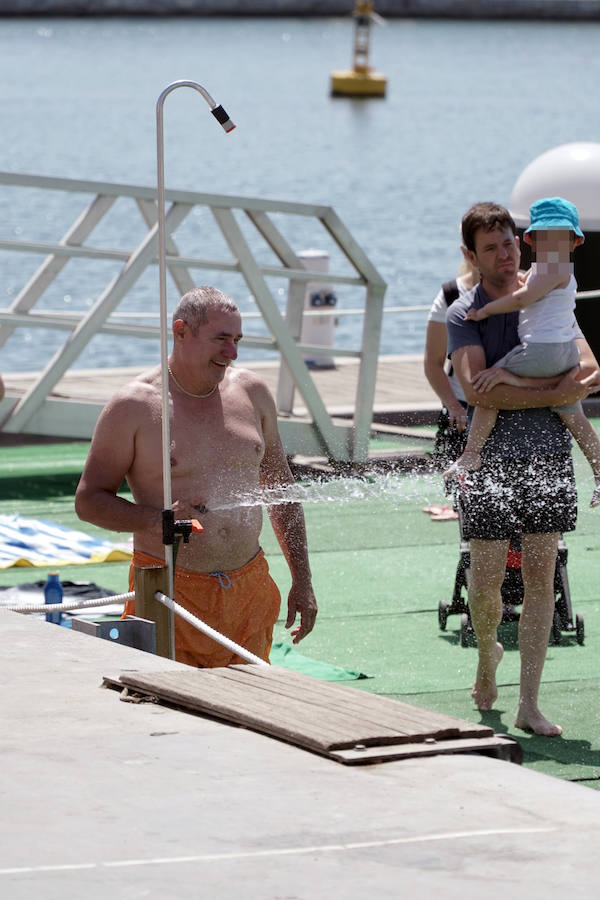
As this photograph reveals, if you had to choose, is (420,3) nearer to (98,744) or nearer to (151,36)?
(151,36)

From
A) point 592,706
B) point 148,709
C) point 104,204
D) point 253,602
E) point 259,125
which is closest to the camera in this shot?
point 148,709

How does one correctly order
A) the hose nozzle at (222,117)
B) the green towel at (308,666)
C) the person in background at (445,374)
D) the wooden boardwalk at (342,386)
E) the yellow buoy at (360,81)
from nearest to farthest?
the hose nozzle at (222,117)
the green towel at (308,666)
the person in background at (445,374)
the wooden boardwalk at (342,386)
the yellow buoy at (360,81)

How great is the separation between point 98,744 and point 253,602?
1.61m

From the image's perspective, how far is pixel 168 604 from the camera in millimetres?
5047

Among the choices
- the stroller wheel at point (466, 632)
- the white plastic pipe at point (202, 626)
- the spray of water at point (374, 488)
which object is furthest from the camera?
the spray of water at point (374, 488)

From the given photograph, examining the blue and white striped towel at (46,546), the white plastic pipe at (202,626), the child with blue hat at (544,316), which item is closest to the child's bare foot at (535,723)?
the child with blue hat at (544,316)

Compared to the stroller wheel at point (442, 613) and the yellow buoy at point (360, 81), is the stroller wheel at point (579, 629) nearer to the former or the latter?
the stroller wheel at point (442, 613)

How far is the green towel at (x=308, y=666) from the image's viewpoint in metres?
6.80

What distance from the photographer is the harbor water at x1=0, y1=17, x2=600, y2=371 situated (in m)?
36.3

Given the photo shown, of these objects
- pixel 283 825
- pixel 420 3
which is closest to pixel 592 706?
pixel 283 825

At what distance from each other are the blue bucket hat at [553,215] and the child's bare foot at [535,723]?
1.61 meters

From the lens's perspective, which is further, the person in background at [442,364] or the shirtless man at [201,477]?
the person in background at [442,364]

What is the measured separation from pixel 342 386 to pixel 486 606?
795 cm

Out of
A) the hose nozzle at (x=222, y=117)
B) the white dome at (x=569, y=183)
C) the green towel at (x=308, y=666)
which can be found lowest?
the green towel at (x=308, y=666)
